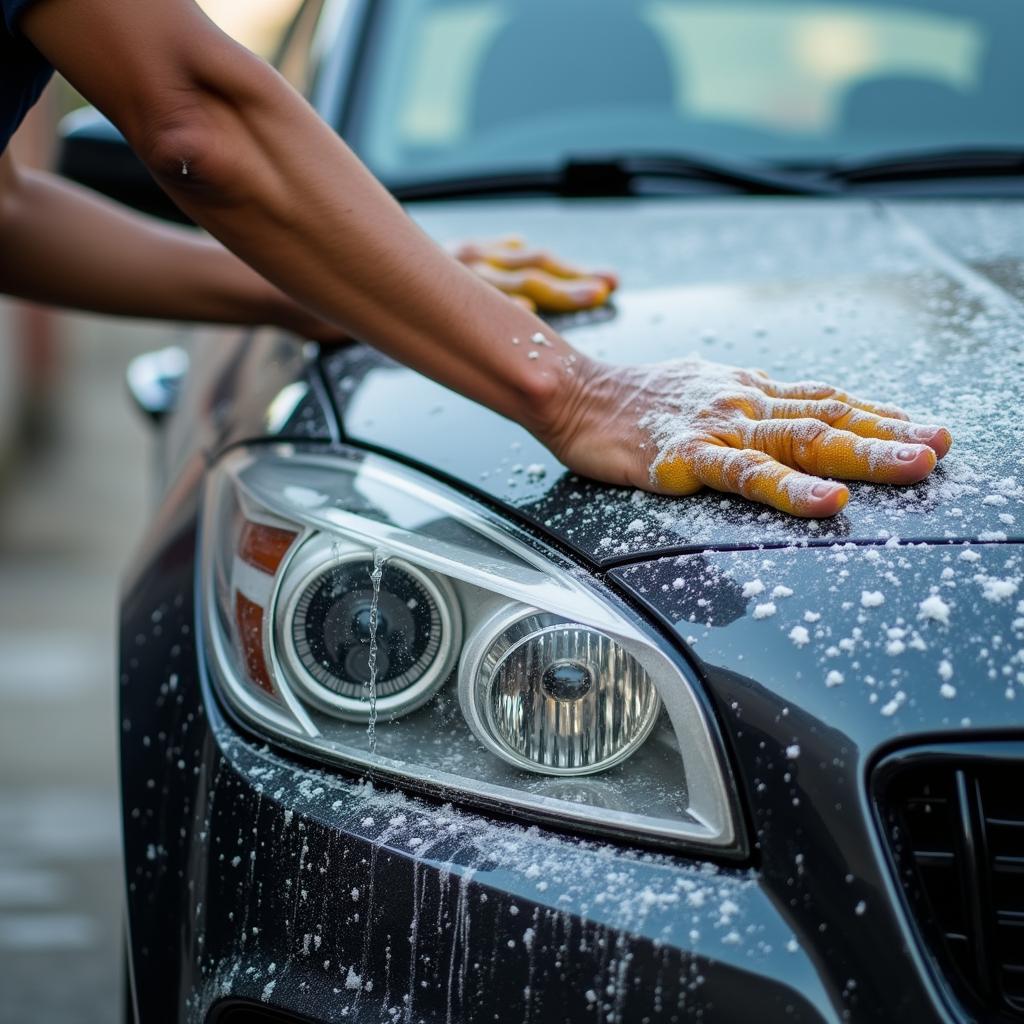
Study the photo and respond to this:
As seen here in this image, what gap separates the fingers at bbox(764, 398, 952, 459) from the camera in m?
1.35

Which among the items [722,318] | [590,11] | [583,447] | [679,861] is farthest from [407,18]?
[679,861]

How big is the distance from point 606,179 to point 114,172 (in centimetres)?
89

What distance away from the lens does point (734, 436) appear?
1.42 metres

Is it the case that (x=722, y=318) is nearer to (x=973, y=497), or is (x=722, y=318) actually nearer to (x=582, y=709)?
(x=973, y=497)

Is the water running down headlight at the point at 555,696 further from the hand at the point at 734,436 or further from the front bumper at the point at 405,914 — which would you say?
the hand at the point at 734,436

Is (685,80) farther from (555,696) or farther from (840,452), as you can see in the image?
(555,696)

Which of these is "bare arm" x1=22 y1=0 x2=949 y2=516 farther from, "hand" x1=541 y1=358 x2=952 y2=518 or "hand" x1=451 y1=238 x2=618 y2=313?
"hand" x1=451 y1=238 x2=618 y2=313

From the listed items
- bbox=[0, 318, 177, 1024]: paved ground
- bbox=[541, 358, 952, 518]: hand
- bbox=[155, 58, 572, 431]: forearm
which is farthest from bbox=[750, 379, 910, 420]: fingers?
bbox=[0, 318, 177, 1024]: paved ground

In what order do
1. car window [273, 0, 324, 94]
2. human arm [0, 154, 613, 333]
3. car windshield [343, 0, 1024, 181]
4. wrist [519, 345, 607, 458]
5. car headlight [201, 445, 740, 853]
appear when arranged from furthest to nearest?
car window [273, 0, 324, 94], car windshield [343, 0, 1024, 181], human arm [0, 154, 613, 333], wrist [519, 345, 607, 458], car headlight [201, 445, 740, 853]

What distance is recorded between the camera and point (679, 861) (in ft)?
3.95

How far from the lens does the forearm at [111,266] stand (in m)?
2.11

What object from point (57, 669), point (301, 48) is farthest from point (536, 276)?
point (57, 669)

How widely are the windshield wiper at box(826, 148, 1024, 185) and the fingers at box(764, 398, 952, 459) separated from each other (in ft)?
3.78

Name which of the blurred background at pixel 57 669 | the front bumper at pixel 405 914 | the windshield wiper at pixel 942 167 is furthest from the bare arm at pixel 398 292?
the windshield wiper at pixel 942 167
